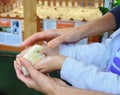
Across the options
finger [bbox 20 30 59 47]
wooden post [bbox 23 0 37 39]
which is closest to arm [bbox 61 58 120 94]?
finger [bbox 20 30 59 47]

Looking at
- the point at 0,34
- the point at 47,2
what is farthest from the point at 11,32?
the point at 47,2

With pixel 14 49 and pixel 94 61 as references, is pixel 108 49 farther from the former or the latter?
pixel 14 49

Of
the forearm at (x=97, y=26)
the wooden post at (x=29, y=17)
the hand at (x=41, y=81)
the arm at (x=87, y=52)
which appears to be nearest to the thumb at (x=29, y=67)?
the hand at (x=41, y=81)

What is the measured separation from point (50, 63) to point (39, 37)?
0.19 metres

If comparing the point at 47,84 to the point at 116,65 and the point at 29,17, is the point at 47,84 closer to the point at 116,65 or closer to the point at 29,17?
the point at 116,65

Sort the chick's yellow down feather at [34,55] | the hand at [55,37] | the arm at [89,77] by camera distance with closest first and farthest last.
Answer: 1. the arm at [89,77]
2. the chick's yellow down feather at [34,55]
3. the hand at [55,37]

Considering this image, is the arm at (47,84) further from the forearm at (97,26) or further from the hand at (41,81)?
the forearm at (97,26)

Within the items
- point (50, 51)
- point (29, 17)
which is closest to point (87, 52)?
point (50, 51)

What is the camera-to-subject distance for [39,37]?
768mm

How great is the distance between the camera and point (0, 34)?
1.44 metres

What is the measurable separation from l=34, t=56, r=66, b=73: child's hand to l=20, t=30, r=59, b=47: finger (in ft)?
0.48

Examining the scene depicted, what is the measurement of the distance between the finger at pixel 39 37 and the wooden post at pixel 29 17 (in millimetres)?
458

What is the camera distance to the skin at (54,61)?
552mm

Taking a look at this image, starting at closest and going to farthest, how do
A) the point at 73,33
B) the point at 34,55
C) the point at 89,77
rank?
1. the point at 89,77
2. the point at 34,55
3. the point at 73,33
